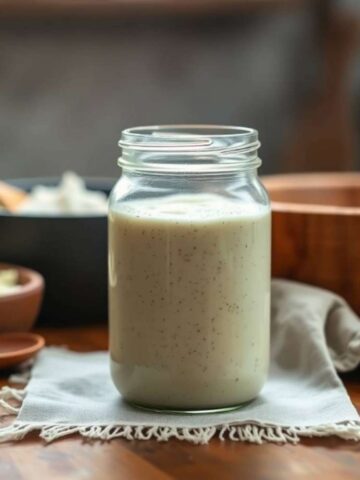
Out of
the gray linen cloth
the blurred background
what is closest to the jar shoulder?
the gray linen cloth

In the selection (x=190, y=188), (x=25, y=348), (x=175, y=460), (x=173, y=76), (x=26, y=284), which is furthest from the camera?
(x=173, y=76)

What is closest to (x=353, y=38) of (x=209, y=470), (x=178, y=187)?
(x=178, y=187)

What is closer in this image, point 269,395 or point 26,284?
point 269,395

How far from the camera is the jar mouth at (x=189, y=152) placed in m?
0.85

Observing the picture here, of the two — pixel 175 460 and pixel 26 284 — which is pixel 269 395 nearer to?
pixel 175 460

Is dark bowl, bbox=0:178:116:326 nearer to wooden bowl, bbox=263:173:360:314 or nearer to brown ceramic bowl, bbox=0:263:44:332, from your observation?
brown ceramic bowl, bbox=0:263:44:332

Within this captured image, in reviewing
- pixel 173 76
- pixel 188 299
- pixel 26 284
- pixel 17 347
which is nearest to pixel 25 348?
pixel 17 347

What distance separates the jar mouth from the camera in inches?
33.3

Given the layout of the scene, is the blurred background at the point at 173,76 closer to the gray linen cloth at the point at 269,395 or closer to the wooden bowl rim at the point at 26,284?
the wooden bowl rim at the point at 26,284

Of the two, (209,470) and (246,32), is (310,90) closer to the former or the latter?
(246,32)

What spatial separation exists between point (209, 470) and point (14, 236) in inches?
19.9

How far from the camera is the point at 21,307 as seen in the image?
1054 millimetres

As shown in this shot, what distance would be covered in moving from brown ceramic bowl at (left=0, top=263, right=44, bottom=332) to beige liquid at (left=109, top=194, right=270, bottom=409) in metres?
0.22

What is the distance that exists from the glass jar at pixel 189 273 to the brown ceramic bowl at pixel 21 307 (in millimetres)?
200
